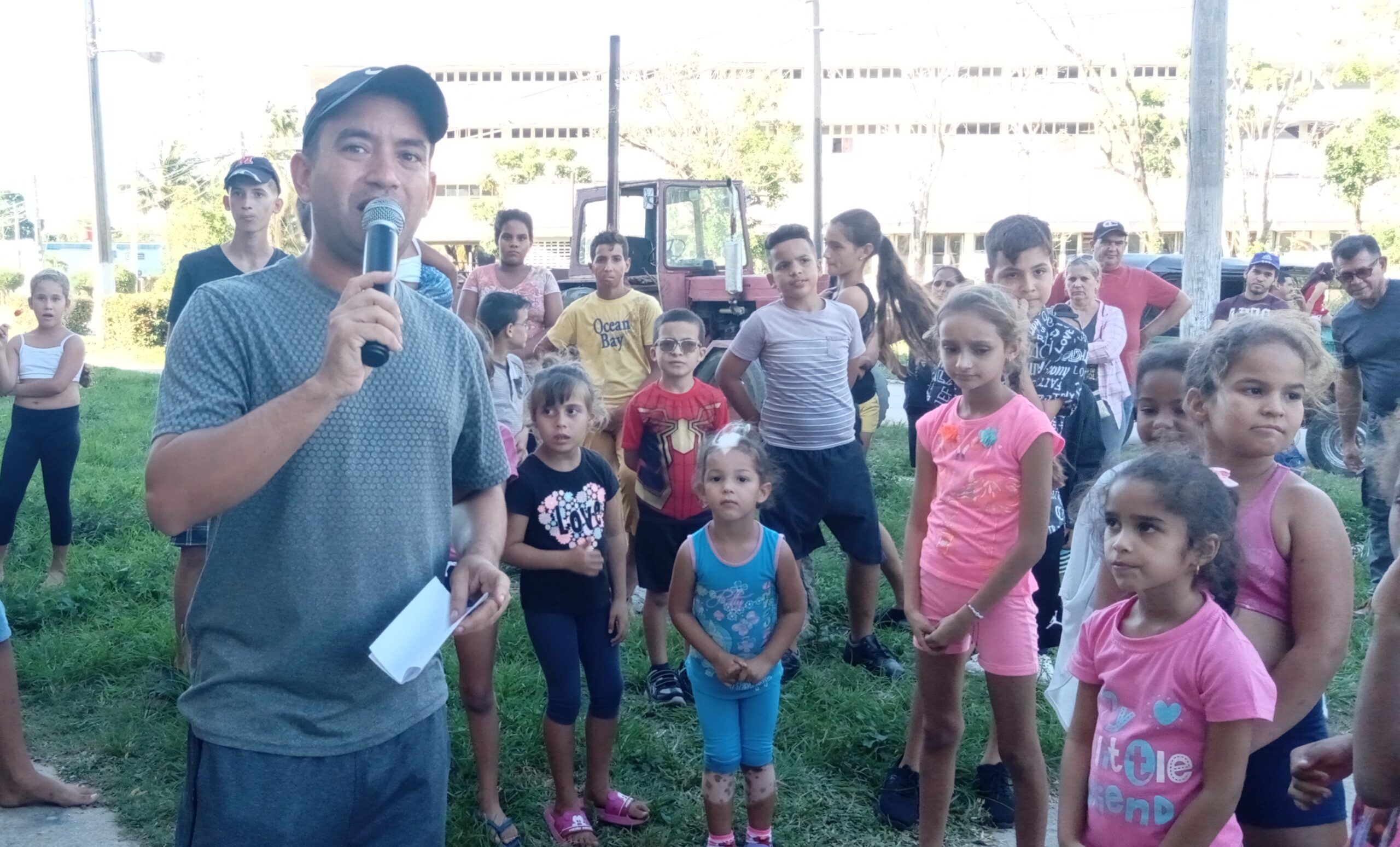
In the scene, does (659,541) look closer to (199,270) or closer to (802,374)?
(802,374)

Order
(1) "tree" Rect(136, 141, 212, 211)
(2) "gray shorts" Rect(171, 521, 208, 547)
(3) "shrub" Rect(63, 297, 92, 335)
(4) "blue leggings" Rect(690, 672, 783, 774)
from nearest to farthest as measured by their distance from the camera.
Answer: (4) "blue leggings" Rect(690, 672, 783, 774) → (2) "gray shorts" Rect(171, 521, 208, 547) → (3) "shrub" Rect(63, 297, 92, 335) → (1) "tree" Rect(136, 141, 212, 211)

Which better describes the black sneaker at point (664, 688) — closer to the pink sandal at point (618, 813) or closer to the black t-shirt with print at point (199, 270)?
the pink sandal at point (618, 813)

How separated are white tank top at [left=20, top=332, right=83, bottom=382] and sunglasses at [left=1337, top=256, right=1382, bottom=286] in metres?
7.01

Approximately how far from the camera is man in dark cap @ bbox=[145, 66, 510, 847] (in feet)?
6.12

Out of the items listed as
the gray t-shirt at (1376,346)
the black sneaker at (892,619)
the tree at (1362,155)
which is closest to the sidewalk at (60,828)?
the black sneaker at (892,619)

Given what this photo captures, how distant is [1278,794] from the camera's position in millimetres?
2395

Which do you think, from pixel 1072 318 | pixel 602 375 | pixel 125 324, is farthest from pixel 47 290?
pixel 125 324

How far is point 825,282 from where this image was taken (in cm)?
1296

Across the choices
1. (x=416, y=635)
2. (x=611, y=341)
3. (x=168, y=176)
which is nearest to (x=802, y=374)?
(x=611, y=341)

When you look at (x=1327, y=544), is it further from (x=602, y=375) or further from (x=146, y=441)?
(x=146, y=441)

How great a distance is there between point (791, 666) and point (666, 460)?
1.05 meters

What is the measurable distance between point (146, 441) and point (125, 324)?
1380 centimetres

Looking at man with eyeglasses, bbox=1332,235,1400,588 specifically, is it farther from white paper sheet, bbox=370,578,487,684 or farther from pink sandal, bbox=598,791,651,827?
white paper sheet, bbox=370,578,487,684

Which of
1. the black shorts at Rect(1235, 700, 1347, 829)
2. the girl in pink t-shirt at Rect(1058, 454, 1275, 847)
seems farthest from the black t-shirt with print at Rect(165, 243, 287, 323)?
the black shorts at Rect(1235, 700, 1347, 829)
